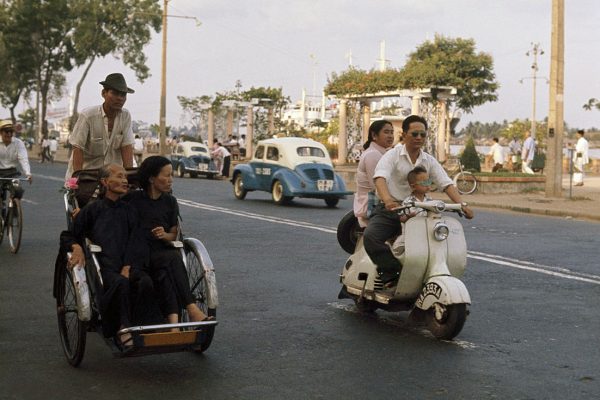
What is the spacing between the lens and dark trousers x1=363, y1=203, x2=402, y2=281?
7129mm

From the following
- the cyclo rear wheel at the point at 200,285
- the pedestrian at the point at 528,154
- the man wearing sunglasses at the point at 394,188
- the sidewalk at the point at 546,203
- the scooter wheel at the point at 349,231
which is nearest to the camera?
the cyclo rear wheel at the point at 200,285

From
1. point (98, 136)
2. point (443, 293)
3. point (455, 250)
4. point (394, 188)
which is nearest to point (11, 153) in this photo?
point (98, 136)

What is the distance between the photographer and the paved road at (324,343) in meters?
A: 5.44

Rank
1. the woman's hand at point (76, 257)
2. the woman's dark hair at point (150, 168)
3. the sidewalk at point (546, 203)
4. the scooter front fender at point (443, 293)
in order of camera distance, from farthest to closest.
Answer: the sidewalk at point (546, 203)
the scooter front fender at point (443, 293)
the woman's dark hair at point (150, 168)
the woman's hand at point (76, 257)

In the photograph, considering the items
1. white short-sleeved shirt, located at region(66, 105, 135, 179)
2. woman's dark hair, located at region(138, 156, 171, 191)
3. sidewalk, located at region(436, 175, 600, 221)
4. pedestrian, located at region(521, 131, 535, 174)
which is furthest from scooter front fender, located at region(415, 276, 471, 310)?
pedestrian, located at region(521, 131, 535, 174)

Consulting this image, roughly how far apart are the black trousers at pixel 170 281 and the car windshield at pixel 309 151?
1697 cm

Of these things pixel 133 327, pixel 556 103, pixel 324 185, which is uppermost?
pixel 556 103

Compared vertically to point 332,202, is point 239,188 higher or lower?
higher

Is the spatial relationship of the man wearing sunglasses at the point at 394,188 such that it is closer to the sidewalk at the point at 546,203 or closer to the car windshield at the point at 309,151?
the sidewalk at the point at 546,203

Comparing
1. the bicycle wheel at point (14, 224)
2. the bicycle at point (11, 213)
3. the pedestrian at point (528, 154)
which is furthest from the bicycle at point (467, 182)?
the bicycle wheel at point (14, 224)

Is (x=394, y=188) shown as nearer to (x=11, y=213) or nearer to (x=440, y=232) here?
(x=440, y=232)

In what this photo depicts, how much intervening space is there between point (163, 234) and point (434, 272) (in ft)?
6.71

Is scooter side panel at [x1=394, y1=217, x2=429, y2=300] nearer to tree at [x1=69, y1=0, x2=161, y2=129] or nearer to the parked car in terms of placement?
the parked car

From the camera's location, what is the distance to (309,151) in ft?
75.6
